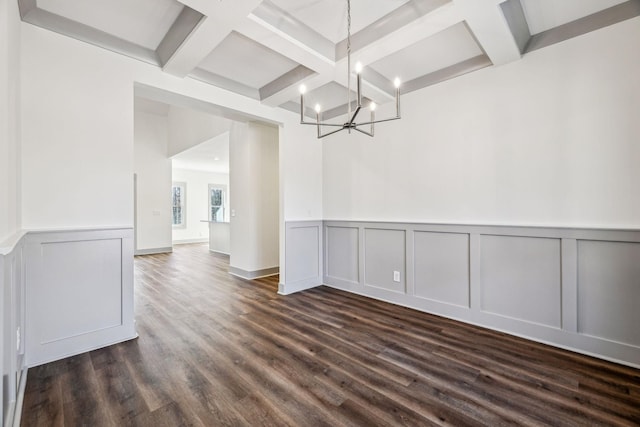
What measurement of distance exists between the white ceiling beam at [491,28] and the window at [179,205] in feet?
33.4

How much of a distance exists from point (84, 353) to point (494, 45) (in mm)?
4296

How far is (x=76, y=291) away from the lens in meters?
2.28

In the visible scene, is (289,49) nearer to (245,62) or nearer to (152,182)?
(245,62)

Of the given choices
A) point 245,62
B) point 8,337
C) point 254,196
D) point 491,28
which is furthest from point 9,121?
point 491,28

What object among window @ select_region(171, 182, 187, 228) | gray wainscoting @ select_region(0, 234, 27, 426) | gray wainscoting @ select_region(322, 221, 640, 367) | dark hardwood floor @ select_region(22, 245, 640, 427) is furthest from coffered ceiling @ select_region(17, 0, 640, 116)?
window @ select_region(171, 182, 187, 228)

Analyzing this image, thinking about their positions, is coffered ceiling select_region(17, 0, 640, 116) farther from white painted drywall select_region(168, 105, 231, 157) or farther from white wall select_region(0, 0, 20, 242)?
white painted drywall select_region(168, 105, 231, 157)

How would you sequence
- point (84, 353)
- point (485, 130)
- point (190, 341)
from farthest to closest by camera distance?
1. point (485, 130)
2. point (190, 341)
3. point (84, 353)

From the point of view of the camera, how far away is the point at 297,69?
10.0ft

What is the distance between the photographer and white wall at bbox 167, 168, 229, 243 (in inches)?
402

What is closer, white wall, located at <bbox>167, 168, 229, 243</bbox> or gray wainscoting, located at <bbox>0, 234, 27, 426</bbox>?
gray wainscoting, located at <bbox>0, 234, 27, 426</bbox>

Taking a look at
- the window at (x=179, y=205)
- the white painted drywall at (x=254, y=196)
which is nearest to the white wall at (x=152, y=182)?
the window at (x=179, y=205)

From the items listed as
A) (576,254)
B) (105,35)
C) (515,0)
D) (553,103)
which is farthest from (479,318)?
(105,35)

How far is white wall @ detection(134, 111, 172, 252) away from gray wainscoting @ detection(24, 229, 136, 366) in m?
5.41

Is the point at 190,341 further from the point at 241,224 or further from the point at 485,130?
the point at 485,130
